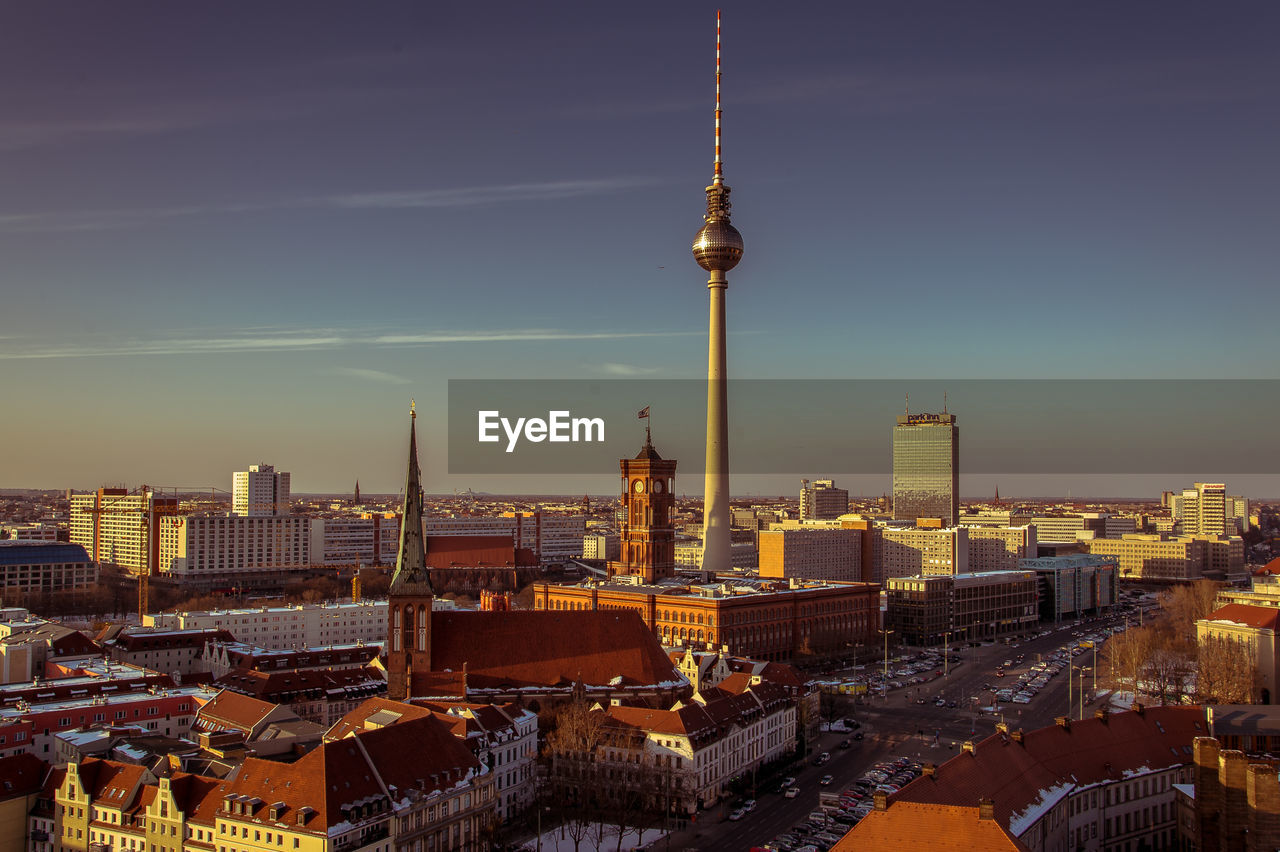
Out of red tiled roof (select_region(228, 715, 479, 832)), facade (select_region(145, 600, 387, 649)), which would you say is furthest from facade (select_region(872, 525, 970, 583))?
red tiled roof (select_region(228, 715, 479, 832))

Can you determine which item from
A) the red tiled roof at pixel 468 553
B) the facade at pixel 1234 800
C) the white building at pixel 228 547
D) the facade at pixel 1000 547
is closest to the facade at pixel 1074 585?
the facade at pixel 1000 547

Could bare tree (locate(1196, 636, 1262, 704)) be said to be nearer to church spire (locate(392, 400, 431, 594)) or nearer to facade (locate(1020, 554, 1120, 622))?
church spire (locate(392, 400, 431, 594))

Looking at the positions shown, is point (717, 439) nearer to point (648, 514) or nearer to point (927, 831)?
point (648, 514)

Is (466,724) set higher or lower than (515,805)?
higher

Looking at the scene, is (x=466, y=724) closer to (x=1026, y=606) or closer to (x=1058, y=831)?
(x=1058, y=831)

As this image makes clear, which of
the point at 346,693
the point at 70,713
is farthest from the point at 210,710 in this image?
the point at 346,693

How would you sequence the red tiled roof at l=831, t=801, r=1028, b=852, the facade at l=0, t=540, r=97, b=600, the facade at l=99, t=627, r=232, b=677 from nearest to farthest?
the red tiled roof at l=831, t=801, r=1028, b=852 → the facade at l=99, t=627, r=232, b=677 → the facade at l=0, t=540, r=97, b=600
